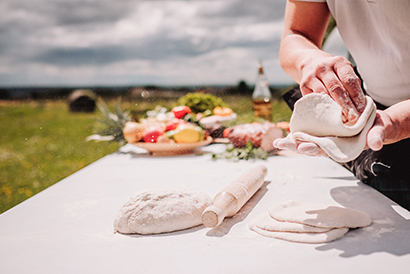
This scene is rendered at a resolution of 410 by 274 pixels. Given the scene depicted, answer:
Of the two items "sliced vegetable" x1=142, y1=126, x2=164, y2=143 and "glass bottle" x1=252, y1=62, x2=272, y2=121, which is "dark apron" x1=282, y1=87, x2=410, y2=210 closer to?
"sliced vegetable" x1=142, y1=126, x2=164, y2=143

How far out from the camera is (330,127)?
115 cm

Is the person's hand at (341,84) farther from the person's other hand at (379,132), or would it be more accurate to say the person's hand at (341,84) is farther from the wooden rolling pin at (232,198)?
the wooden rolling pin at (232,198)

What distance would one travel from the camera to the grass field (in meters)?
4.27

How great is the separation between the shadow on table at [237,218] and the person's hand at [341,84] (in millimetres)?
527

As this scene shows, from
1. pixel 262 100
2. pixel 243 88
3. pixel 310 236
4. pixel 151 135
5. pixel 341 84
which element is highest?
pixel 341 84

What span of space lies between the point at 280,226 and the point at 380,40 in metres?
1.18

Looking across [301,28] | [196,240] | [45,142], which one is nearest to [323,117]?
[196,240]

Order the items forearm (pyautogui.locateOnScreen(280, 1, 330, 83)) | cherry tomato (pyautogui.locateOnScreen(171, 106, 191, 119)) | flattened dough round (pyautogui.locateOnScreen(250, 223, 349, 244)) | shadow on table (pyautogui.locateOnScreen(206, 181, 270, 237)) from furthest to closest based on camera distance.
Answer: cherry tomato (pyautogui.locateOnScreen(171, 106, 191, 119)) < forearm (pyautogui.locateOnScreen(280, 1, 330, 83)) < shadow on table (pyautogui.locateOnScreen(206, 181, 270, 237)) < flattened dough round (pyautogui.locateOnScreen(250, 223, 349, 244))

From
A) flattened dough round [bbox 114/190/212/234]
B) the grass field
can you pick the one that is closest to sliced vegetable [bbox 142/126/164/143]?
the grass field

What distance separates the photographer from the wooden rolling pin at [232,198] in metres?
1.12

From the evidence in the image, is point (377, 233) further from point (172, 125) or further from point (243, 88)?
point (243, 88)

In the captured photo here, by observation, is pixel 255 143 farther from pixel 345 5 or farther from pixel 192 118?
pixel 345 5

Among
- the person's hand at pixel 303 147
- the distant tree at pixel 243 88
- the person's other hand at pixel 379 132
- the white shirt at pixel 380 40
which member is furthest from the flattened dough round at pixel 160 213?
the distant tree at pixel 243 88

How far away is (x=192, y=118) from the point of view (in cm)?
291
